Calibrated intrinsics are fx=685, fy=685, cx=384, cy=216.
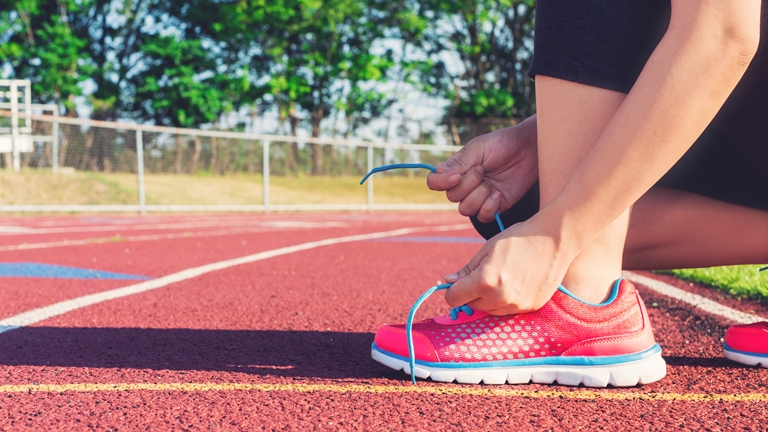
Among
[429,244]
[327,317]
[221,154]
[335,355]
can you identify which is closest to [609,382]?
[335,355]

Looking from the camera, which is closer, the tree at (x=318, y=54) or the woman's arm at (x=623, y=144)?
the woman's arm at (x=623, y=144)

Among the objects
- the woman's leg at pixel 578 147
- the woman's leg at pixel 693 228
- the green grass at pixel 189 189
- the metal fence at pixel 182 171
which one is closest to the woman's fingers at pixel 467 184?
the woman's leg at pixel 578 147

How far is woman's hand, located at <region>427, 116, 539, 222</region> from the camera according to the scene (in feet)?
5.83

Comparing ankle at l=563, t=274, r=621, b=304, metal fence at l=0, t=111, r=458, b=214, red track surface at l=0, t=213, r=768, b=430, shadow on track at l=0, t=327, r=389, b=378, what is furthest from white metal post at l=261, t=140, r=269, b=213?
ankle at l=563, t=274, r=621, b=304

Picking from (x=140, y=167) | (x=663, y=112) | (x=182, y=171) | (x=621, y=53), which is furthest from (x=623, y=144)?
(x=182, y=171)

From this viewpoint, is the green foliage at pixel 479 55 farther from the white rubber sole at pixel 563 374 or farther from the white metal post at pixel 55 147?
the white rubber sole at pixel 563 374

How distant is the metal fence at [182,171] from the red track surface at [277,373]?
9.94 metres

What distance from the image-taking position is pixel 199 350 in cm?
201

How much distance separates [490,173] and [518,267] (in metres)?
0.45

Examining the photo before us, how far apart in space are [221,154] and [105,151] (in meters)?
2.60

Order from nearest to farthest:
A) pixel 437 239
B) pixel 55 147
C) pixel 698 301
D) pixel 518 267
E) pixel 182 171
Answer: pixel 518 267, pixel 698 301, pixel 437 239, pixel 55 147, pixel 182 171

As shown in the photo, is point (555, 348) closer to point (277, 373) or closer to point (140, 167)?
point (277, 373)

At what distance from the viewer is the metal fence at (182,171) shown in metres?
13.5

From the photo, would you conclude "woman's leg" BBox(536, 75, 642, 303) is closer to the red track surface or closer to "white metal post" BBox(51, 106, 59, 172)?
the red track surface
